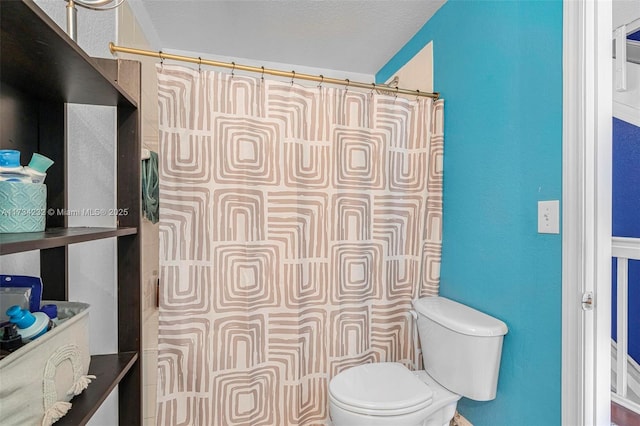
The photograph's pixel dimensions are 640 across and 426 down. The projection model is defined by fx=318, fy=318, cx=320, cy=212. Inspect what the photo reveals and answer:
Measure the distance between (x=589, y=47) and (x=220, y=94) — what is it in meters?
1.40

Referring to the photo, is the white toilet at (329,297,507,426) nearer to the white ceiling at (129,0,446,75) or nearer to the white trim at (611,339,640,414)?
the white trim at (611,339,640,414)

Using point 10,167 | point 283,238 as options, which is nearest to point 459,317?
point 283,238

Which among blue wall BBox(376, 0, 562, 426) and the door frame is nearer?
the door frame

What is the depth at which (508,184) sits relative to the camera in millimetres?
1320

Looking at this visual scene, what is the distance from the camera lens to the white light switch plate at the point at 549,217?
3.59ft

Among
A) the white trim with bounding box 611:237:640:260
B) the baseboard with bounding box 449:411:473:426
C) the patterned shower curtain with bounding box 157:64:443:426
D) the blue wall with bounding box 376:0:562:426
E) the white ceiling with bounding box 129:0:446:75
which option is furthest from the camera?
the white ceiling with bounding box 129:0:446:75

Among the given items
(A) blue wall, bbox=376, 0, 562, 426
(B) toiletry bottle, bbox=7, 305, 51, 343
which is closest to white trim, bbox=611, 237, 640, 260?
(A) blue wall, bbox=376, 0, 562, 426

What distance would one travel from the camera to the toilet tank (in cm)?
126

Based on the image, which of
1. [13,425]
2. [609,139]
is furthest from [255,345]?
[609,139]

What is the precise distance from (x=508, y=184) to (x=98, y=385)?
154 centimetres

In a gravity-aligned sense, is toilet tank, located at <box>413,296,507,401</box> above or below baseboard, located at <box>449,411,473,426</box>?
above

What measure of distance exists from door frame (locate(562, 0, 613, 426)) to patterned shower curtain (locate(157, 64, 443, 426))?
0.75 m

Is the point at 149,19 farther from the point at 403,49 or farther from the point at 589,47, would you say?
the point at 589,47

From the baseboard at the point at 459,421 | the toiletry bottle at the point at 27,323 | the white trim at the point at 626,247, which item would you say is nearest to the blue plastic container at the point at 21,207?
the toiletry bottle at the point at 27,323
